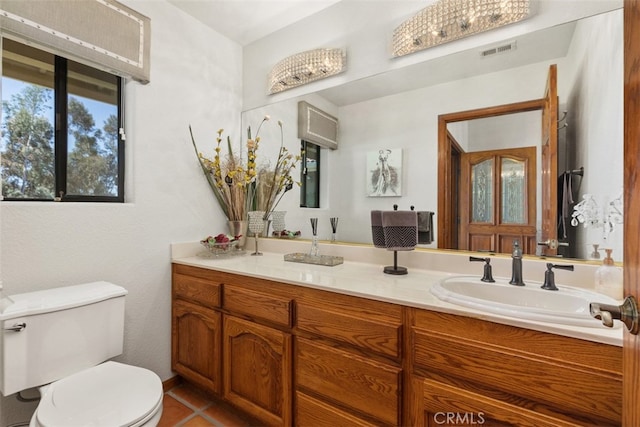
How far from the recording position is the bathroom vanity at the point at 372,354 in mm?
795

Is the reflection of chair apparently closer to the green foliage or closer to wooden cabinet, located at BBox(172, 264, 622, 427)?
wooden cabinet, located at BBox(172, 264, 622, 427)

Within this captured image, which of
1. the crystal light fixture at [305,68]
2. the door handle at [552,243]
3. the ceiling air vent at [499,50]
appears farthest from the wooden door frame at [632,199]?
the crystal light fixture at [305,68]

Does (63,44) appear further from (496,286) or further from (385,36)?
(496,286)

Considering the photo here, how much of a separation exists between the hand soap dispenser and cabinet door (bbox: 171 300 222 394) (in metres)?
1.71

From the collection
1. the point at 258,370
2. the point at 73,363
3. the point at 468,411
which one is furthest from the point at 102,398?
the point at 468,411

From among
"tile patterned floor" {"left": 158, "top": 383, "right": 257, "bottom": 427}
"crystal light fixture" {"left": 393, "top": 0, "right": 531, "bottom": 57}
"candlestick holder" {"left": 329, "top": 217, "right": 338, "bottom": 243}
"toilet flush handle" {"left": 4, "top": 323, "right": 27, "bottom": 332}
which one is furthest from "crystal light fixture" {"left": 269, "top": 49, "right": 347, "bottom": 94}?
"tile patterned floor" {"left": 158, "top": 383, "right": 257, "bottom": 427}

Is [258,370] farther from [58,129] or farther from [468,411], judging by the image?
[58,129]

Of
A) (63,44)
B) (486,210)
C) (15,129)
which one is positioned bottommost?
(486,210)

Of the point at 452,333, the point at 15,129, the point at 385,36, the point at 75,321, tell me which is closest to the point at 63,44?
the point at 15,129

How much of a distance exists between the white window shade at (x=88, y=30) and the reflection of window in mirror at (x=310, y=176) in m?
1.07

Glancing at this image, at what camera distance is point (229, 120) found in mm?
2281

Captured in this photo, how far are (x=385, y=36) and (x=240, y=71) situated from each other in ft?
4.05

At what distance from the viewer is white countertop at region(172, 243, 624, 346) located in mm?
806

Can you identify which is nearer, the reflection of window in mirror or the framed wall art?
the framed wall art
